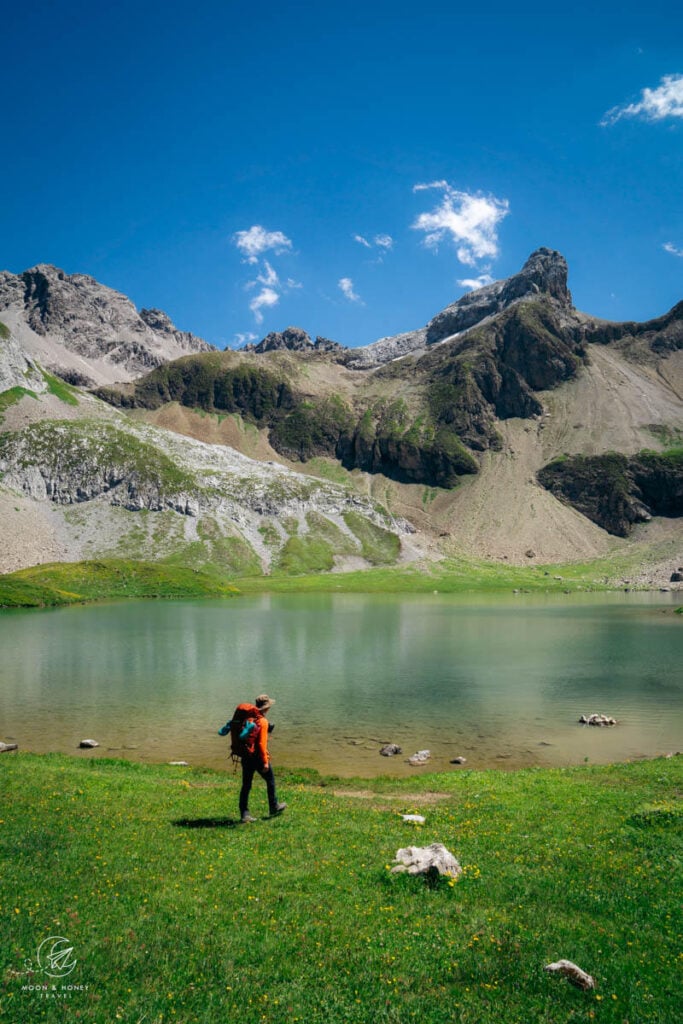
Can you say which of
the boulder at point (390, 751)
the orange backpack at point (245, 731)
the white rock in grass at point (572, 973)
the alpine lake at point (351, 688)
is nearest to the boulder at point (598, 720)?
the alpine lake at point (351, 688)

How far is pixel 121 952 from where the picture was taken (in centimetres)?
992

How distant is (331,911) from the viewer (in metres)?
11.7

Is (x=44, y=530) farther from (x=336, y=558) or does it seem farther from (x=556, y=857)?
(x=556, y=857)

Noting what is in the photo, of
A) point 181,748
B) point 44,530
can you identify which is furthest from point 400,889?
point 44,530

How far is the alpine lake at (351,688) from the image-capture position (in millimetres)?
30141

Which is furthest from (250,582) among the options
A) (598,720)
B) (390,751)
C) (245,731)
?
(245,731)

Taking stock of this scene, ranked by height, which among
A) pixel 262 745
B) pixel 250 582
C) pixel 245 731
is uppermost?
pixel 245 731

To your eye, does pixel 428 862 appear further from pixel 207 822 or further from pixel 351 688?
pixel 351 688

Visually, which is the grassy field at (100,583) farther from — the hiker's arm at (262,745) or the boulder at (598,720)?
the hiker's arm at (262,745)

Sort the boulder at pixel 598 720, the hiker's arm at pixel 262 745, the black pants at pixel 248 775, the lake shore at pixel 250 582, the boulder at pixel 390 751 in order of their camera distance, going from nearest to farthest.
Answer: the black pants at pixel 248 775, the hiker's arm at pixel 262 745, the boulder at pixel 390 751, the boulder at pixel 598 720, the lake shore at pixel 250 582

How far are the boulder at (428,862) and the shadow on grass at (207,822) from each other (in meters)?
5.76

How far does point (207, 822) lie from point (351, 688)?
27131 mm

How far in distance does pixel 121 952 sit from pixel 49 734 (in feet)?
85.0

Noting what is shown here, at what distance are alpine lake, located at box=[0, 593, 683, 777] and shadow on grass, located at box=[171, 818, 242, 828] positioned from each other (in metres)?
9.76
